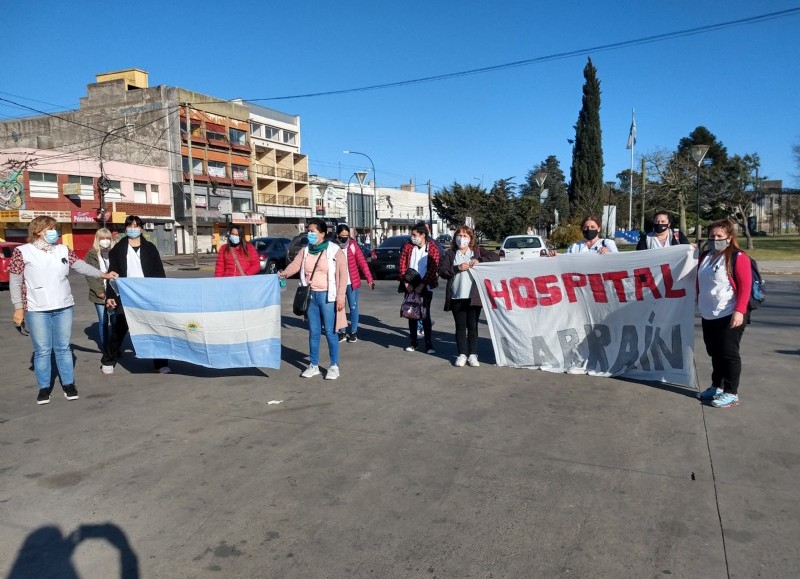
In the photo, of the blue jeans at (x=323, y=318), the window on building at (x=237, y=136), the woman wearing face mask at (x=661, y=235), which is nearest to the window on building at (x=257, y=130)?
the window on building at (x=237, y=136)

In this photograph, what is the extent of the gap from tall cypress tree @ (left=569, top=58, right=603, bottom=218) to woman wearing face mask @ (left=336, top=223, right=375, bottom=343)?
46007mm

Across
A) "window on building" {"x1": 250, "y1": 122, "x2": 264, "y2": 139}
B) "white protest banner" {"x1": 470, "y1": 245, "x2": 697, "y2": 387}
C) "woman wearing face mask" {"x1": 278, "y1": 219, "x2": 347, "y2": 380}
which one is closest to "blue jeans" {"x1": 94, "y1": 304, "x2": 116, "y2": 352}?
"woman wearing face mask" {"x1": 278, "y1": 219, "x2": 347, "y2": 380}

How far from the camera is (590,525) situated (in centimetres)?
348

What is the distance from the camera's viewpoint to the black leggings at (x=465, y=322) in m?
7.46

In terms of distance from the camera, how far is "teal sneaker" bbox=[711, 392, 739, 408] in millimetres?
5586

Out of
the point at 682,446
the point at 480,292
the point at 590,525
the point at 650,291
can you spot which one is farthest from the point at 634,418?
the point at 480,292

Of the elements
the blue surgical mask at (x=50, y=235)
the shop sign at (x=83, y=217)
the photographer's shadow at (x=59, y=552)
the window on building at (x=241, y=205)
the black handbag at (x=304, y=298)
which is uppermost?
the window on building at (x=241, y=205)

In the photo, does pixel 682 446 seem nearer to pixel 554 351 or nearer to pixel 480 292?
pixel 554 351

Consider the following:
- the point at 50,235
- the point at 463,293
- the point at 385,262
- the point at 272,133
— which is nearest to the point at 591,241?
the point at 463,293

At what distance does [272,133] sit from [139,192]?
A: 21478mm

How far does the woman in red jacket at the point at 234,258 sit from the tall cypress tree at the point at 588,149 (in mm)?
48254

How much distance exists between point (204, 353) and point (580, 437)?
4.14 metres

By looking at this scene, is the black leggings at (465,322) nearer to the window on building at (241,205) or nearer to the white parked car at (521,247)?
the white parked car at (521,247)

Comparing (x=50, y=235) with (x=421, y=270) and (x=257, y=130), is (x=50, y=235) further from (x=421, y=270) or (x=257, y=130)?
(x=257, y=130)
